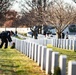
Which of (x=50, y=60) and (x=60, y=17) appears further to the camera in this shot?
(x=60, y=17)

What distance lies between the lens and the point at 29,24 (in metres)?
47.9

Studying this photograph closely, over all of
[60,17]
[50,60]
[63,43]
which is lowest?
[63,43]

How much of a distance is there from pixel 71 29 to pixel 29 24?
98.5 feet

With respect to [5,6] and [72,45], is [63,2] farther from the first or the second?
[5,6]

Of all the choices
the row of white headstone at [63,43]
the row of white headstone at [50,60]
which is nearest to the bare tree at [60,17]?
the row of white headstone at [63,43]

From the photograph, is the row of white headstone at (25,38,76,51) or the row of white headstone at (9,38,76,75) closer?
the row of white headstone at (9,38,76,75)

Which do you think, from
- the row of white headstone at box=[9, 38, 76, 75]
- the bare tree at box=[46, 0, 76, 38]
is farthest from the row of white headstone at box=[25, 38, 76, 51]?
the row of white headstone at box=[9, 38, 76, 75]

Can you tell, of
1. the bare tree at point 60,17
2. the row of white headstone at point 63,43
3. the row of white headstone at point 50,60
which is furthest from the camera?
the bare tree at point 60,17

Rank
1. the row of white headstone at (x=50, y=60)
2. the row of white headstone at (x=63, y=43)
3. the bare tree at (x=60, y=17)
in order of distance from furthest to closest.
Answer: the bare tree at (x=60, y=17), the row of white headstone at (x=63, y=43), the row of white headstone at (x=50, y=60)

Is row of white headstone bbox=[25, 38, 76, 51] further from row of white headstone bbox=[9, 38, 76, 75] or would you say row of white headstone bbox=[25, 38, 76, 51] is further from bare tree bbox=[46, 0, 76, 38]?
row of white headstone bbox=[9, 38, 76, 75]

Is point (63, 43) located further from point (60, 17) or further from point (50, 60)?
point (50, 60)

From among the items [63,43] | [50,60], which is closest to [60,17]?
[63,43]

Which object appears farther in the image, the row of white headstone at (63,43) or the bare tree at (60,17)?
the bare tree at (60,17)

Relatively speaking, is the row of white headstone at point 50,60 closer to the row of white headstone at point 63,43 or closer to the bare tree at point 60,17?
the row of white headstone at point 63,43
